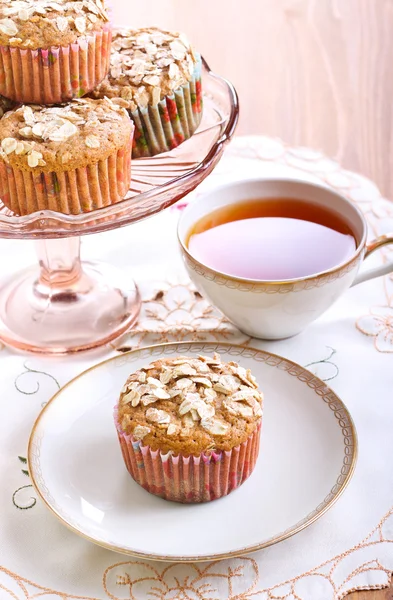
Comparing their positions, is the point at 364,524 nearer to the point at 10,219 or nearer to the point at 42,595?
the point at 42,595

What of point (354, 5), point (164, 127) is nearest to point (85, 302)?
point (164, 127)

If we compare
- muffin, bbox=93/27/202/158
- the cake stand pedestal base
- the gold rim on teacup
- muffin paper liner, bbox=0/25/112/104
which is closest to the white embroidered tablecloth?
the cake stand pedestal base

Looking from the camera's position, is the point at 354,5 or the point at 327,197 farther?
the point at 354,5

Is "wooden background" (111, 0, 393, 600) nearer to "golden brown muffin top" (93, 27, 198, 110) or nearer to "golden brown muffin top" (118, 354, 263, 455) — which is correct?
"golden brown muffin top" (93, 27, 198, 110)

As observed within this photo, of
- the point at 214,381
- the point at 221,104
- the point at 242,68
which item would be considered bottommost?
the point at 242,68

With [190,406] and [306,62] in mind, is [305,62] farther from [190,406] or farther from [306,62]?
[190,406]

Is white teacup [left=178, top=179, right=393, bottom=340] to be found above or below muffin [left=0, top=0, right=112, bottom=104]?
below

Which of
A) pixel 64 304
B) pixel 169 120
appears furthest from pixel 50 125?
pixel 64 304
